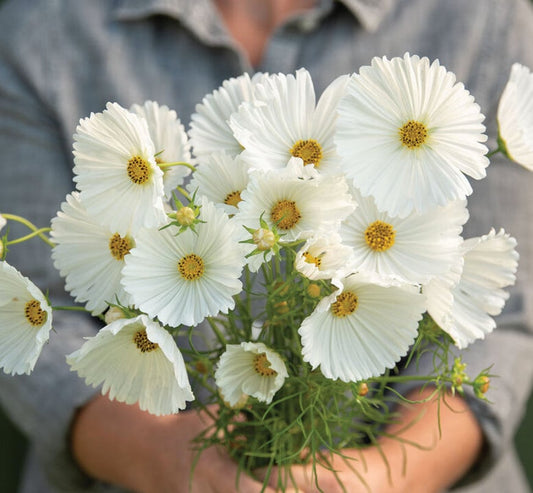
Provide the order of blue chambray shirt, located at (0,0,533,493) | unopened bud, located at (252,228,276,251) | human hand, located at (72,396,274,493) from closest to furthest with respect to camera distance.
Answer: unopened bud, located at (252,228,276,251)
human hand, located at (72,396,274,493)
blue chambray shirt, located at (0,0,533,493)

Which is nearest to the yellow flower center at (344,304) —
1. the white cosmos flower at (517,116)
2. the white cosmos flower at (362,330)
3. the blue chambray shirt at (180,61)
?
the white cosmos flower at (362,330)

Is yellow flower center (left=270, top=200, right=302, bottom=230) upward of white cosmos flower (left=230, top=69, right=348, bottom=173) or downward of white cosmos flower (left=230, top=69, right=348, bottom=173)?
downward

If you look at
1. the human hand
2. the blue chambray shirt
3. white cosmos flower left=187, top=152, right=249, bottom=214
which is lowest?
the human hand

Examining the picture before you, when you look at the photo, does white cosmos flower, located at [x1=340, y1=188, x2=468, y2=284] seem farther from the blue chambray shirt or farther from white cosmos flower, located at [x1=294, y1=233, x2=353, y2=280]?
the blue chambray shirt

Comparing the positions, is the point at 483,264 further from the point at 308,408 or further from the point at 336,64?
the point at 336,64

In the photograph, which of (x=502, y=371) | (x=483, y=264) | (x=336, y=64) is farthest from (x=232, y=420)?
(x=336, y=64)

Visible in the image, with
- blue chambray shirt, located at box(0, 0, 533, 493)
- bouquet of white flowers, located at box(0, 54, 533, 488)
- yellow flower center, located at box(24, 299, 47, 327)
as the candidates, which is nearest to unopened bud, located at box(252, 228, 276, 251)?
bouquet of white flowers, located at box(0, 54, 533, 488)

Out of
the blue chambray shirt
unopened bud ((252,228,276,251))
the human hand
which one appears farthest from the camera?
the blue chambray shirt
